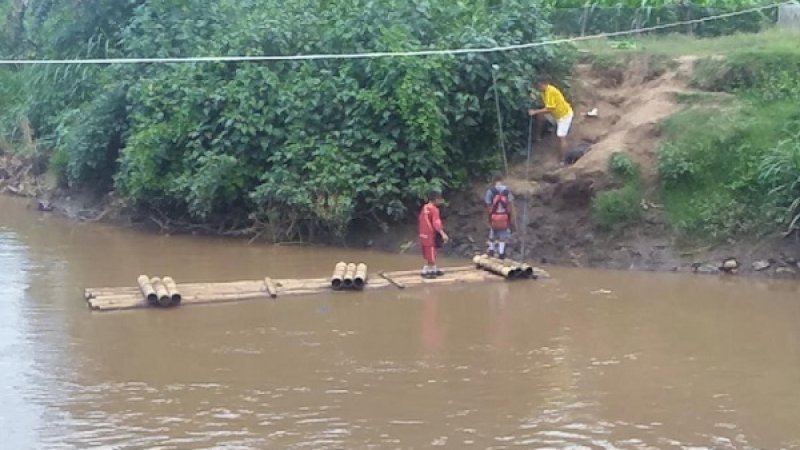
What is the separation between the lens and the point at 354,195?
1906 centimetres

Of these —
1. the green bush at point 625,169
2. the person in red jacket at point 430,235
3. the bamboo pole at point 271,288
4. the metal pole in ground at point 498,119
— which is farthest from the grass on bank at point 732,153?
the bamboo pole at point 271,288

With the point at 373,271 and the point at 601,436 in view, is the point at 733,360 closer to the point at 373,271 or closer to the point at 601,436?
the point at 601,436

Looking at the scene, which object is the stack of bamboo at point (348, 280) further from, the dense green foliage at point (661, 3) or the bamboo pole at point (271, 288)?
the dense green foliage at point (661, 3)

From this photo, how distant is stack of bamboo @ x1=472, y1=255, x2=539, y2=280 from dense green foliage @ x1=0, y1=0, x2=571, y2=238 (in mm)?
2639

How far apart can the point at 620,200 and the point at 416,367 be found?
749 cm

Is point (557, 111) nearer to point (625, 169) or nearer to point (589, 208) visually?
point (625, 169)

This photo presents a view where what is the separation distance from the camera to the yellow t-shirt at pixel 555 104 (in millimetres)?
19094

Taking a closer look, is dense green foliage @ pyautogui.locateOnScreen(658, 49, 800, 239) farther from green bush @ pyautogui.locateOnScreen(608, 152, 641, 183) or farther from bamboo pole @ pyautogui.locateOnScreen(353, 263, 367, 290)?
bamboo pole @ pyautogui.locateOnScreen(353, 263, 367, 290)

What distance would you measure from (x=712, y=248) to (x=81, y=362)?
30.8 feet

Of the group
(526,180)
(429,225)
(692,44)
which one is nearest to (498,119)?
(526,180)

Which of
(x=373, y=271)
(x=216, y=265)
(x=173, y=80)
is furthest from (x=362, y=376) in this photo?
(x=173, y=80)

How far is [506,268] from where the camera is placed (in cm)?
1600

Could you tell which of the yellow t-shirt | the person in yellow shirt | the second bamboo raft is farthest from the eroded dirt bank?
the second bamboo raft

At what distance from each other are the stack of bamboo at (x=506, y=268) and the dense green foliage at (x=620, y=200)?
2.01 meters
